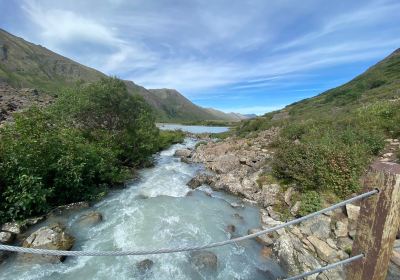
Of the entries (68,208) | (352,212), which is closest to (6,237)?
(68,208)

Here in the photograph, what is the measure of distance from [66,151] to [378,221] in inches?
560

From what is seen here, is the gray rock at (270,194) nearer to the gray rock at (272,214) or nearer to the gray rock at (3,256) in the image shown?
the gray rock at (272,214)

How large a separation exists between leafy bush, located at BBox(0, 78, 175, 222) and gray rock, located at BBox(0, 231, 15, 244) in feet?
3.32

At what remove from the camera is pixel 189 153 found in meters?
30.9

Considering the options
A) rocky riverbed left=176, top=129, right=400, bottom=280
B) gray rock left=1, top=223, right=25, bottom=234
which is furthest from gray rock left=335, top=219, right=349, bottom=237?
gray rock left=1, top=223, right=25, bottom=234

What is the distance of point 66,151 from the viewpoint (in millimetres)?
13977

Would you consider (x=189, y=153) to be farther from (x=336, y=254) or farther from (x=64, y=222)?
(x=336, y=254)

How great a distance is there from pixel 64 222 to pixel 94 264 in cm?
400

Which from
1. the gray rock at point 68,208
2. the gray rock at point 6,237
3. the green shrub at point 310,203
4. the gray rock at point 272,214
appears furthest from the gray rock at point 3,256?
the green shrub at point 310,203

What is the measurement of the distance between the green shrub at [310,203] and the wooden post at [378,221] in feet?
27.2

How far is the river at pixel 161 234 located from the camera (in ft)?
28.0

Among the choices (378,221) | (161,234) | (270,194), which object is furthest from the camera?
(270,194)

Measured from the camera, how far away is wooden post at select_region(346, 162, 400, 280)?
335 centimetres

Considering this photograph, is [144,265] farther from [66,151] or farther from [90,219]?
[66,151]
